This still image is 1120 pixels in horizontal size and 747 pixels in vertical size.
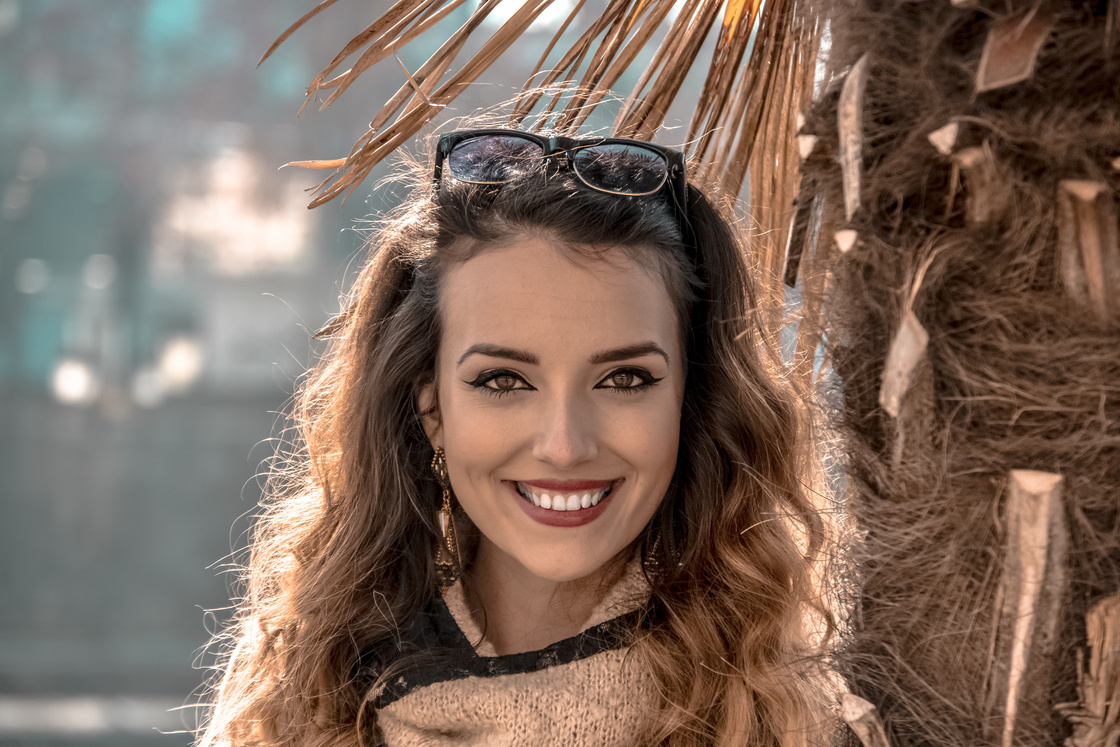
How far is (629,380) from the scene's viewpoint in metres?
1.34

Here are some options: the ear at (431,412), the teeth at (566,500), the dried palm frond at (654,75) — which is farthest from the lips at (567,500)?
the dried palm frond at (654,75)

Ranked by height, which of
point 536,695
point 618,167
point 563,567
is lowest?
point 536,695

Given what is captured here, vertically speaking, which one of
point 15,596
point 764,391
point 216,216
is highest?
point 216,216

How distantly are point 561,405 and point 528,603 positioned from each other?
0.37m

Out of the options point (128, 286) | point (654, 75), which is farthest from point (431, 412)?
point (128, 286)

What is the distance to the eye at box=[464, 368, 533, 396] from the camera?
1326mm

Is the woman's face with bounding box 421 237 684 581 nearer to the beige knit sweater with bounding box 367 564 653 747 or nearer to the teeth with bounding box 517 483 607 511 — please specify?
Result: the teeth with bounding box 517 483 607 511

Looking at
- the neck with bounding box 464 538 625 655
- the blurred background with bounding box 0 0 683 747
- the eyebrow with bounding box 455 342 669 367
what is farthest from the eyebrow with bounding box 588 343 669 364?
the blurred background with bounding box 0 0 683 747

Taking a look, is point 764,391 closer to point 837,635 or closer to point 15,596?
point 837,635

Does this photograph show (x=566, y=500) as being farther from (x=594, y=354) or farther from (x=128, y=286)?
(x=128, y=286)

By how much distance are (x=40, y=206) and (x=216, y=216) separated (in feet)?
3.16

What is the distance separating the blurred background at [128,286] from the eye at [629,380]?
15.1 feet

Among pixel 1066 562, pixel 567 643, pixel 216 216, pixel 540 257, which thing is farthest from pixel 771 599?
pixel 216 216

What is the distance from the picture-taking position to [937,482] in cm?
82
